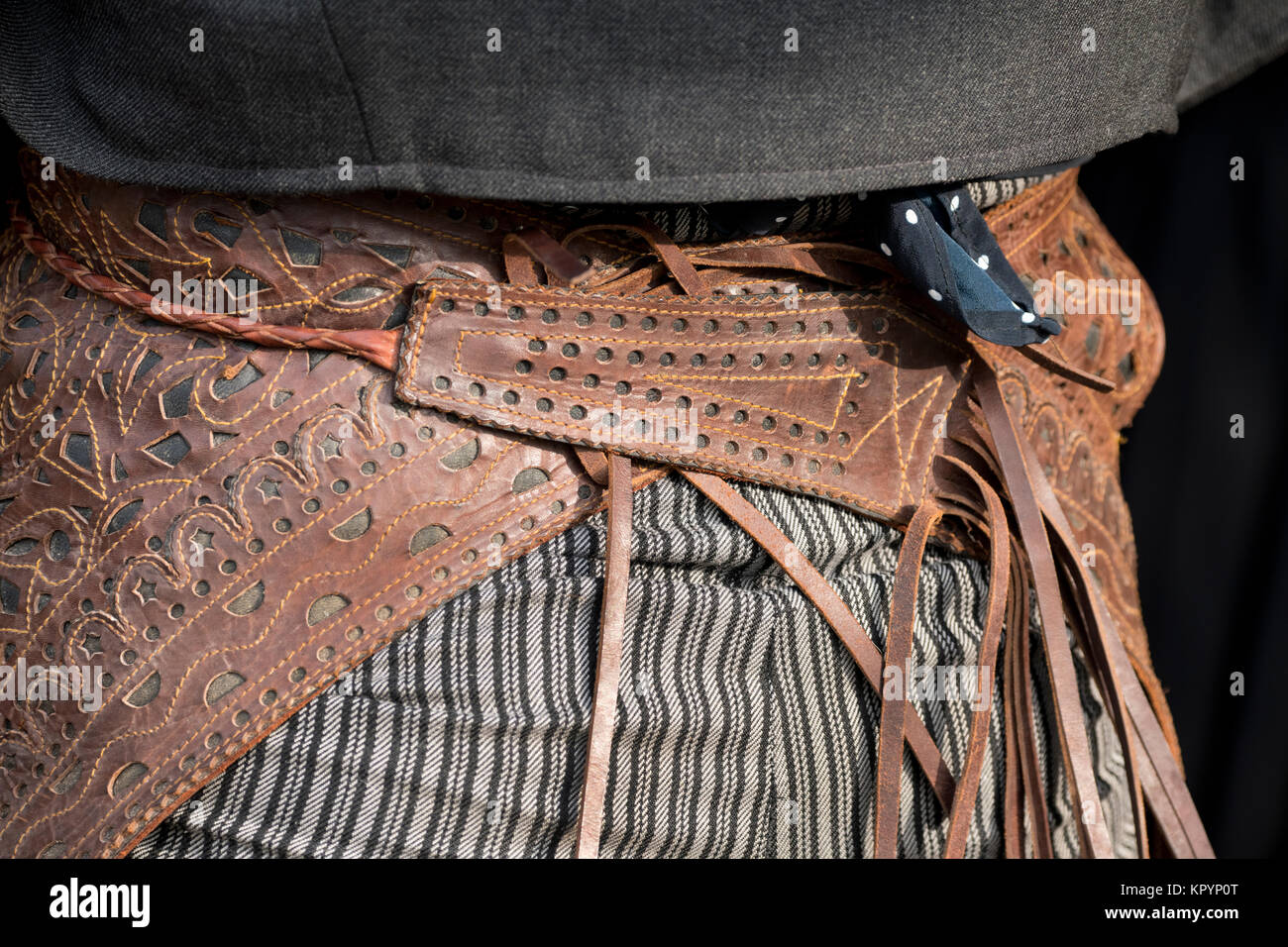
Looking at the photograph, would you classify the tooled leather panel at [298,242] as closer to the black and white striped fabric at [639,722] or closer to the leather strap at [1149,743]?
the black and white striped fabric at [639,722]

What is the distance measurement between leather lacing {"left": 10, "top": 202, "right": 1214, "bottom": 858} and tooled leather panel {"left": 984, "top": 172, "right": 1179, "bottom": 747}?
84 mm

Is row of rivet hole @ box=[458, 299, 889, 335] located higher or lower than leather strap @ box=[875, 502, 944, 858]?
higher

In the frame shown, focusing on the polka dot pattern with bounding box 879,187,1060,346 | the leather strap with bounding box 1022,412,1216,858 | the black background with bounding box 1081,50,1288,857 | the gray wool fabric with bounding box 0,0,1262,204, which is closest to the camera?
the gray wool fabric with bounding box 0,0,1262,204

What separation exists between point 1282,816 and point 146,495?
1.42m

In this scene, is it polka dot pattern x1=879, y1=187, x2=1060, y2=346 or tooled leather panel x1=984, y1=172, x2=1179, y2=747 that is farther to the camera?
tooled leather panel x1=984, y1=172, x2=1179, y2=747

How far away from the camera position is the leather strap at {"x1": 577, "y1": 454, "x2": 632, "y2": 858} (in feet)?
2.22

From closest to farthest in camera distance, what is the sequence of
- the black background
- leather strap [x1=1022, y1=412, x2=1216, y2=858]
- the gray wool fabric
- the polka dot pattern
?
the gray wool fabric
the polka dot pattern
leather strap [x1=1022, y1=412, x2=1216, y2=858]
the black background

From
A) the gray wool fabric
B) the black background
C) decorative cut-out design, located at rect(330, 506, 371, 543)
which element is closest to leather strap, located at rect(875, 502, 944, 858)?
the gray wool fabric

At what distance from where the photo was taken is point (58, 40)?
651 mm

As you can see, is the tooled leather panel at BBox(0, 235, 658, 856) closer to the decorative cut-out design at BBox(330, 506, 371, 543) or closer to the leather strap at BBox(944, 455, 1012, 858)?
the decorative cut-out design at BBox(330, 506, 371, 543)

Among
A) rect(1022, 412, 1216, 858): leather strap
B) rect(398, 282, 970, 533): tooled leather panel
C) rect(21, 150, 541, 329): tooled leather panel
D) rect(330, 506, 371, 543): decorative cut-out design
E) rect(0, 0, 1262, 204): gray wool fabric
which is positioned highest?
rect(0, 0, 1262, 204): gray wool fabric

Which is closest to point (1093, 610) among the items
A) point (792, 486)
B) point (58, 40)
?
point (792, 486)
